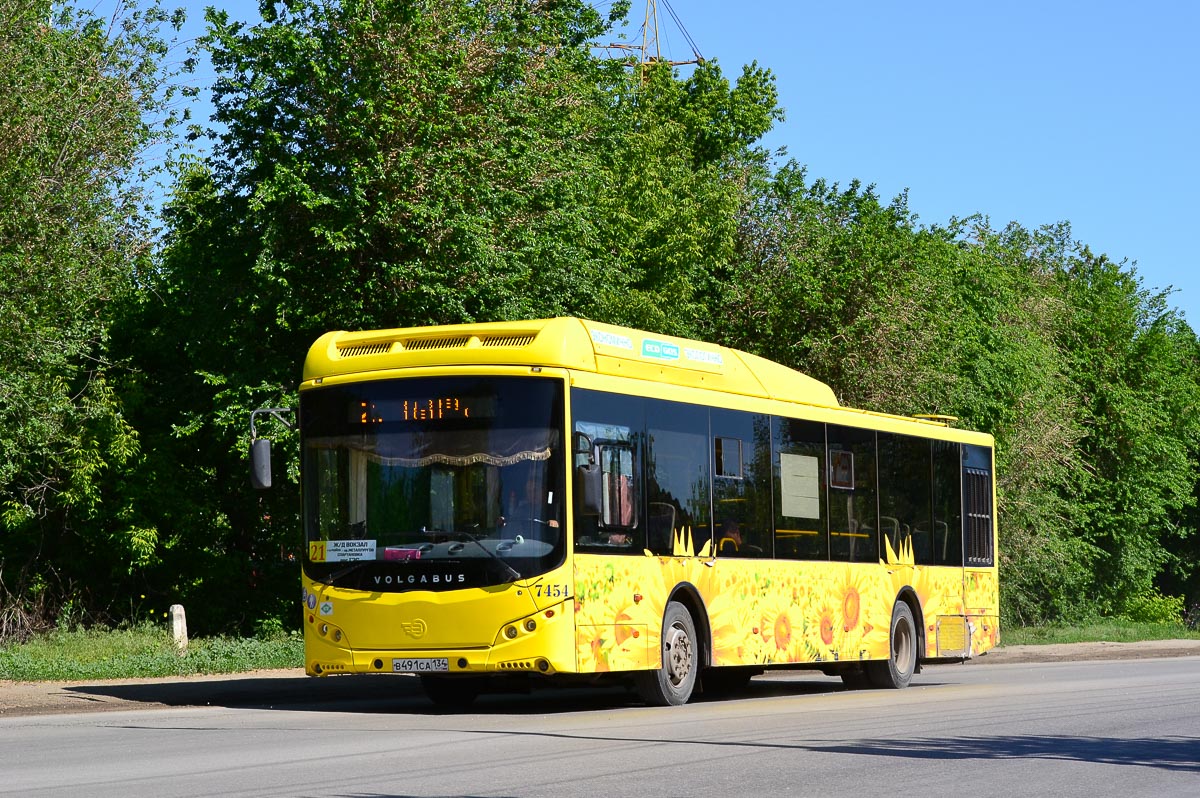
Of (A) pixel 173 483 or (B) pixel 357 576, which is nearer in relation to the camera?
(B) pixel 357 576

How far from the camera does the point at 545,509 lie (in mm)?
15859

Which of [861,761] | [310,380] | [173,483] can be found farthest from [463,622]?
[173,483]

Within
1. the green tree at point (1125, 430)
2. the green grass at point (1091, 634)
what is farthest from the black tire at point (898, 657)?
the green tree at point (1125, 430)

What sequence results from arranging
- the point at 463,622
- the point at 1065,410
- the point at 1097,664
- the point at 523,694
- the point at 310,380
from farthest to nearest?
the point at 1065,410
the point at 1097,664
the point at 523,694
the point at 310,380
the point at 463,622

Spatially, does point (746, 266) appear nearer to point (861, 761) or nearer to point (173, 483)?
point (173, 483)

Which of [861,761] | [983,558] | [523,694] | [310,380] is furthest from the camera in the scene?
[983,558]

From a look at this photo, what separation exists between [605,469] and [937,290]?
25.4 m

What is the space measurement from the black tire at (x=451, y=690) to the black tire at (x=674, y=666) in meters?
2.04

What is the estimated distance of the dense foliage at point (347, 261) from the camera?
2675 cm

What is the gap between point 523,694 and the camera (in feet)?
69.8

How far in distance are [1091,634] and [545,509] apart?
1309 inches

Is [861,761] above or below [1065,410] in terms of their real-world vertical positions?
below

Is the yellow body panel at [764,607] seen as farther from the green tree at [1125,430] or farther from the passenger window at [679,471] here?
the green tree at [1125,430]

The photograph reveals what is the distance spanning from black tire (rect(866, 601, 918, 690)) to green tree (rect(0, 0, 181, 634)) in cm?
1306
